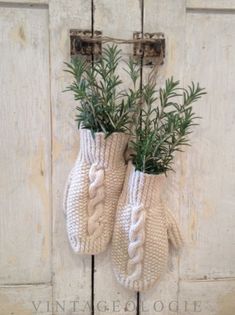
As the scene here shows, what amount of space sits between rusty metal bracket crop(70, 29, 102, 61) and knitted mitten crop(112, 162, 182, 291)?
0.23m

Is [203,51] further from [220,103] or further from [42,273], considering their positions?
[42,273]

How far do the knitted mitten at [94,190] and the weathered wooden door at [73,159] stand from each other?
0.15ft

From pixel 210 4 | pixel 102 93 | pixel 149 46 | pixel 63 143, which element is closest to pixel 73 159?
pixel 63 143

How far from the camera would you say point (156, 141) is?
0.74 m

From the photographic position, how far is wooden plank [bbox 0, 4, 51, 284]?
0.76 meters

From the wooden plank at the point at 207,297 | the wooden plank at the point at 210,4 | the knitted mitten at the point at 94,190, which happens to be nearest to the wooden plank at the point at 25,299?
the knitted mitten at the point at 94,190

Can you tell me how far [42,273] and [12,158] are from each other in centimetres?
25

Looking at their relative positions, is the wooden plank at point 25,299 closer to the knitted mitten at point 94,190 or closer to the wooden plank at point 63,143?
the wooden plank at point 63,143

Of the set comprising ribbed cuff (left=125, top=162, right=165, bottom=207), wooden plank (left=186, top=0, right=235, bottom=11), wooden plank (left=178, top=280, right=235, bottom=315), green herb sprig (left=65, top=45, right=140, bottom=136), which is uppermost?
wooden plank (left=186, top=0, right=235, bottom=11)

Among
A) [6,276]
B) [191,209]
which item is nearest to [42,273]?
[6,276]

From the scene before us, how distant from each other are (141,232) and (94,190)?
119mm

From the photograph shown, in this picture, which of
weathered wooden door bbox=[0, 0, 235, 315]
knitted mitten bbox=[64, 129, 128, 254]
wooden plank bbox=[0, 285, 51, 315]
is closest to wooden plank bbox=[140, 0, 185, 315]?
weathered wooden door bbox=[0, 0, 235, 315]

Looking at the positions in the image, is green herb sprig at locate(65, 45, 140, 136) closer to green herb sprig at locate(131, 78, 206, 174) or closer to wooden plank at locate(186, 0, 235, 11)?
green herb sprig at locate(131, 78, 206, 174)

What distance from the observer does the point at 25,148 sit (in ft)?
2.61
